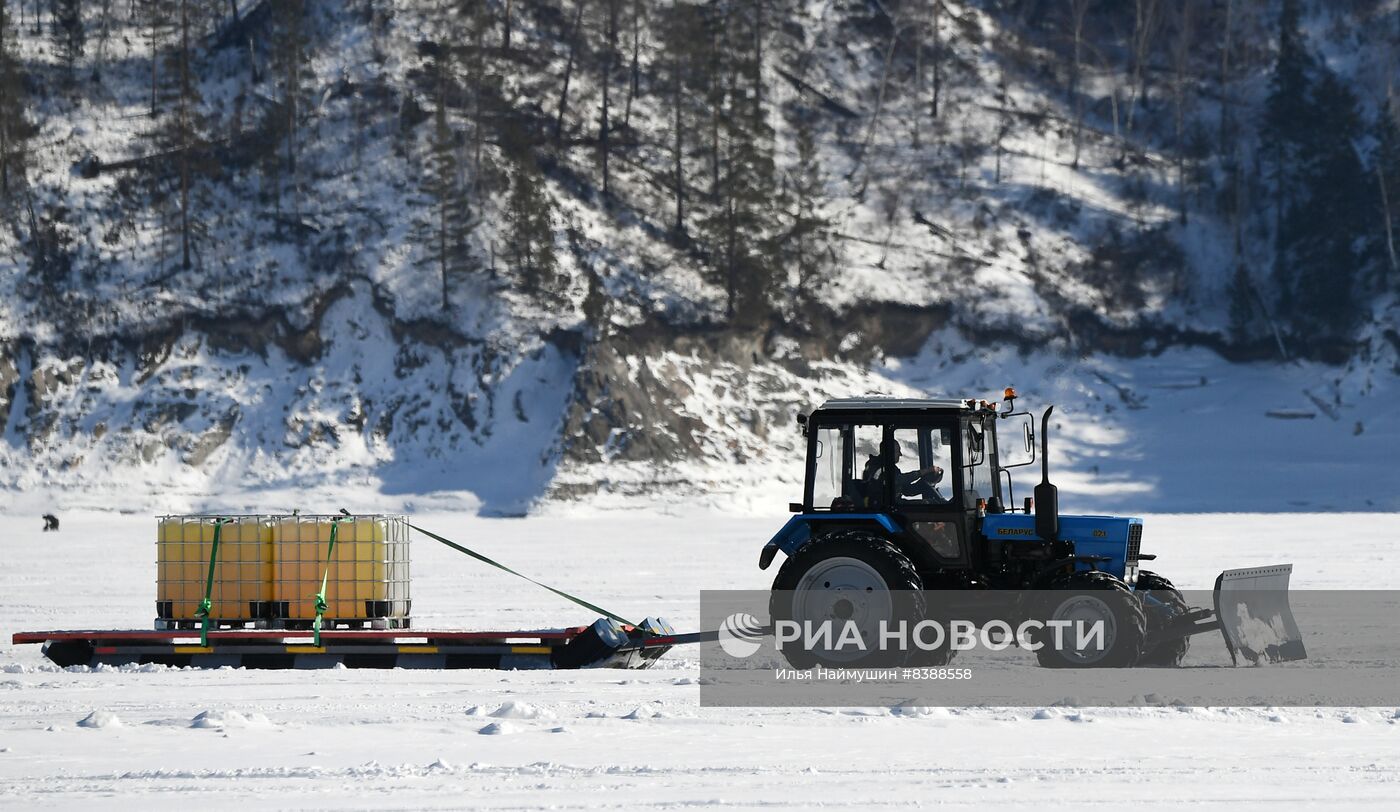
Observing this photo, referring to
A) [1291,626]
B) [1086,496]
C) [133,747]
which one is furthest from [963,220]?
[133,747]

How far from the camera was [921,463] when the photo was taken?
511 inches

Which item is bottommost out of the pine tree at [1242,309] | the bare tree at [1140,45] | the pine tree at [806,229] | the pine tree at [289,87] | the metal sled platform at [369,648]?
the metal sled platform at [369,648]

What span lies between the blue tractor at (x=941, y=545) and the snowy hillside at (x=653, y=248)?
35581 mm

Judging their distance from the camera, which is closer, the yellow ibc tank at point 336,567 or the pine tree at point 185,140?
the yellow ibc tank at point 336,567

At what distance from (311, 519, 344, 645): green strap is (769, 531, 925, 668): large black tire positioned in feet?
13.7

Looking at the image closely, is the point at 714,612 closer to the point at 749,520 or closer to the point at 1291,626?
the point at 1291,626

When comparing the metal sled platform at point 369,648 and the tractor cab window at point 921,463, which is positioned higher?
the tractor cab window at point 921,463

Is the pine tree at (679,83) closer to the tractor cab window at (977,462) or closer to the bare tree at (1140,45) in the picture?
the bare tree at (1140,45)

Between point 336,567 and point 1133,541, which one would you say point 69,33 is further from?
point 1133,541

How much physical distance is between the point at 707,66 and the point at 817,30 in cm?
929

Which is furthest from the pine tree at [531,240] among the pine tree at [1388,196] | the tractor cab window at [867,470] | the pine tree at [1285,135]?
the tractor cab window at [867,470]

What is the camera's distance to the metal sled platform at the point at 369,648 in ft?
44.9

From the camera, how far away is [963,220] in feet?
203

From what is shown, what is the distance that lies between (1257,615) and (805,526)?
154 inches
